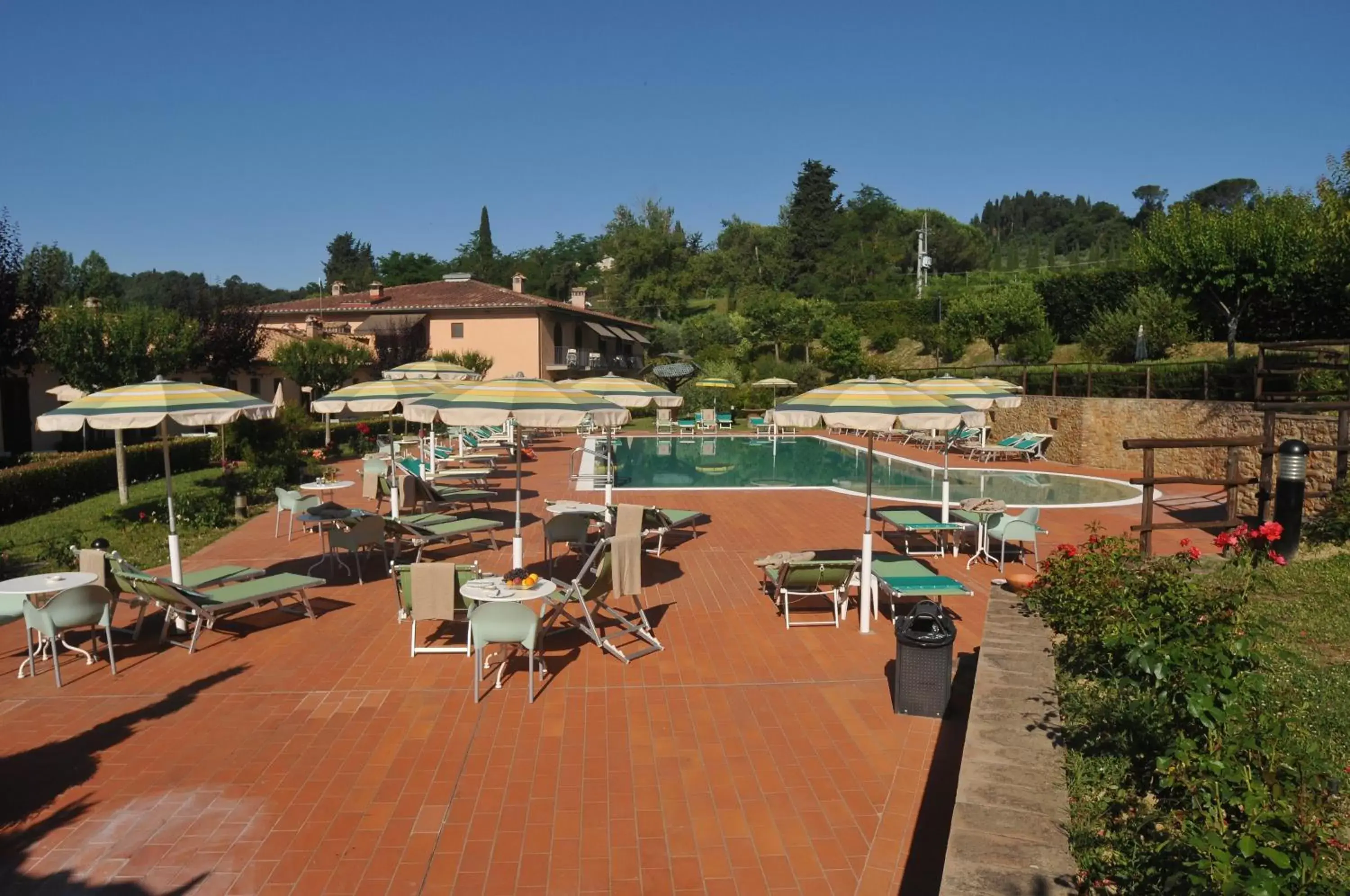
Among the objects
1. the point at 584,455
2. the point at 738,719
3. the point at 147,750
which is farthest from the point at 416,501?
the point at 584,455

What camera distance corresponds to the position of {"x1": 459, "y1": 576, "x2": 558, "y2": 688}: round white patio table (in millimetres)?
6039

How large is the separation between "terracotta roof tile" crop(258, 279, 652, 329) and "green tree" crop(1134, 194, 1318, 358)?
80.4 feet

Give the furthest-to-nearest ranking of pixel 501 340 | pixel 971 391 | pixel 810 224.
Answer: pixel 810 224 → pixel 501 340 → pixel 971 391

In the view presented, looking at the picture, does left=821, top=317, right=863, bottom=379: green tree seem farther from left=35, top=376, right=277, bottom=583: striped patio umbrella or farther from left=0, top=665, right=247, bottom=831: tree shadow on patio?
left=0, top=665, right=247, bottom=831: tree shadow on patio

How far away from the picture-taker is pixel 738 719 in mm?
5492

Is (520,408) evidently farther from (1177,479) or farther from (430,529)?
(1177,479)

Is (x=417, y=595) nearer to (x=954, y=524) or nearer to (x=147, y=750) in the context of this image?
(x=147, y=750)

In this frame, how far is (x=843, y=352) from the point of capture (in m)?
41.7

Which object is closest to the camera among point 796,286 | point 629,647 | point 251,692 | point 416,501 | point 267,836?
point 267,836

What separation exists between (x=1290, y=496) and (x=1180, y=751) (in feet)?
22.0

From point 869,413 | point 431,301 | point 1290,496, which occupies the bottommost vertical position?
point 1290,496

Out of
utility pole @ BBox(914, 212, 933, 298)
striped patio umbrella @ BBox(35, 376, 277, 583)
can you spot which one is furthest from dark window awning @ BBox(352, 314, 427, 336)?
utility pole @ BBox(914, 212, 933, 298)

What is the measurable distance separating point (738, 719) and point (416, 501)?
24.5ft

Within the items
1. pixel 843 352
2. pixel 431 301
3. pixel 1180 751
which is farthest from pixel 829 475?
pixel 431 301
